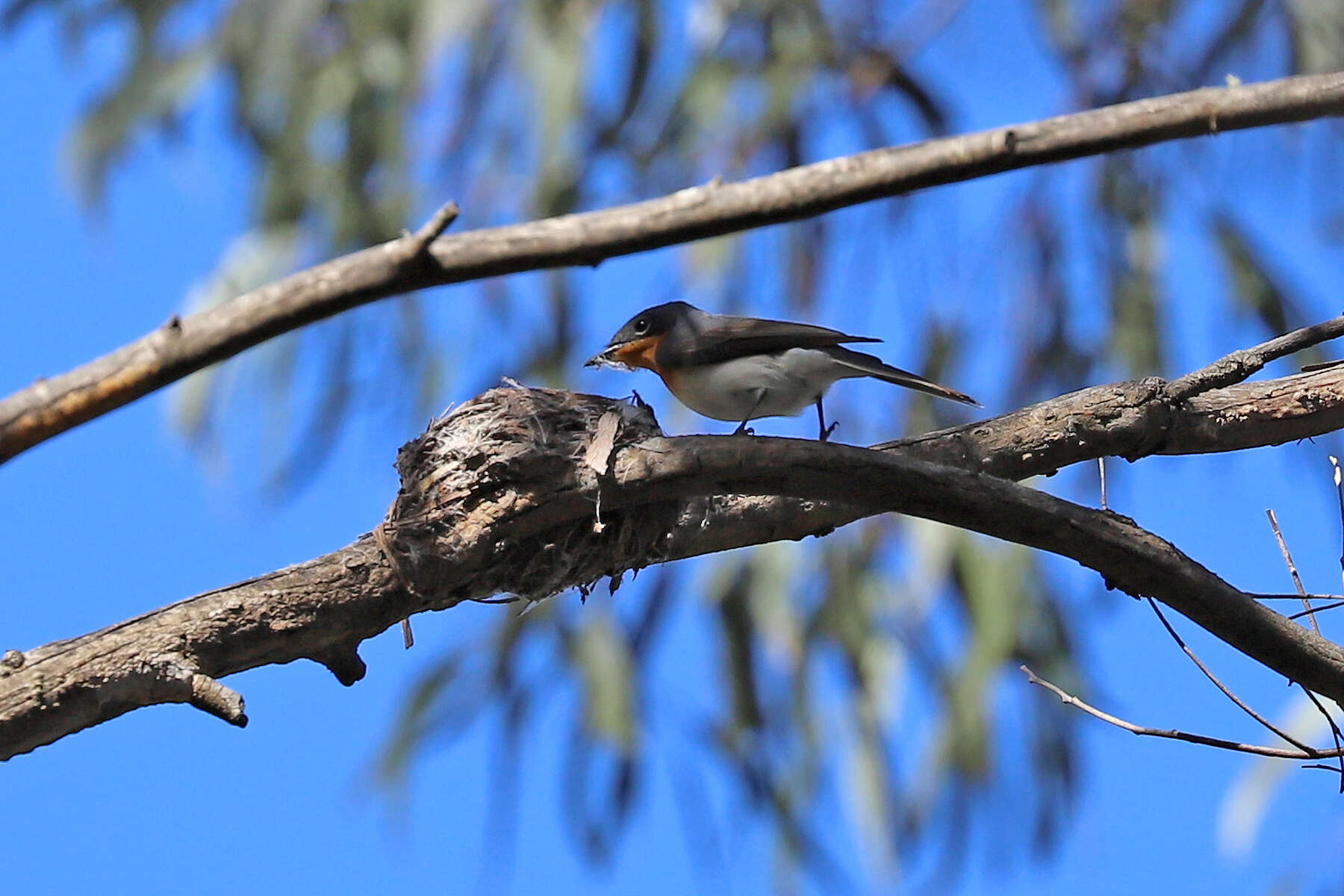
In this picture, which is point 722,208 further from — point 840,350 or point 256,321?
point 840,350

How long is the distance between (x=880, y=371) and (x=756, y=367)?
0.35m

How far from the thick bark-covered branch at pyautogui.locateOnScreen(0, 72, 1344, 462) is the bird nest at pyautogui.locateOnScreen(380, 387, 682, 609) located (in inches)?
33.8

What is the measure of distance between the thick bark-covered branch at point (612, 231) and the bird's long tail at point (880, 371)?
112cm

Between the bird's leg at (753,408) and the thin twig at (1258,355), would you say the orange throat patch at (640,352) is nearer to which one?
the bird's leg at (753,408)

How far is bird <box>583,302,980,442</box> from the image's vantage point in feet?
12.6

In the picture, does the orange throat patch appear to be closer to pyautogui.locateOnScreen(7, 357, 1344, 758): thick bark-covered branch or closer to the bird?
the bird

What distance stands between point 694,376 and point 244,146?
4.02m

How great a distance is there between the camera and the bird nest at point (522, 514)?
298cm

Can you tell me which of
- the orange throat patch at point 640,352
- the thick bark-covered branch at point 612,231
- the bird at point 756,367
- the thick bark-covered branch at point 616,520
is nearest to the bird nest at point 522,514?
the thick bark-covered branch at point 616,520

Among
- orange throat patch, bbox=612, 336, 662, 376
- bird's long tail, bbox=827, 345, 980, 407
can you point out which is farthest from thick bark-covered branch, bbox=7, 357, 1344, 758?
orange throat patch, bbox=612, 336, 662, 376

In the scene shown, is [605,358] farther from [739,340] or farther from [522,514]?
[522,514]

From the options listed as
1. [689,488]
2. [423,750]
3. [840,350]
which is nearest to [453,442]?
[689,488]

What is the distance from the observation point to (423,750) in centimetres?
754

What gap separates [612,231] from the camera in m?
2.13
